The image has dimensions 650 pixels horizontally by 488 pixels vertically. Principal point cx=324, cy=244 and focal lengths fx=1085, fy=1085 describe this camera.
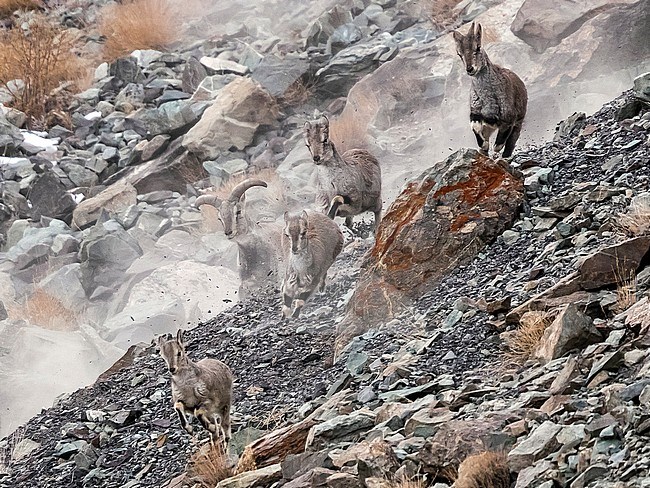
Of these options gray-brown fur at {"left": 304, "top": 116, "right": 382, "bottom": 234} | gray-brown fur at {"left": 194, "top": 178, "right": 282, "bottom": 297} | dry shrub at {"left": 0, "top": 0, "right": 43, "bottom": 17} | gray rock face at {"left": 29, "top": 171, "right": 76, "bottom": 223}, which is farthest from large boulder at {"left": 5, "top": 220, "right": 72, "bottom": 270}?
dry shrub at {"left": 0, "top": 0, "right": 43, "bottom": 17}

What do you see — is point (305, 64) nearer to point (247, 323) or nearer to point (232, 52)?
point (232, 52)

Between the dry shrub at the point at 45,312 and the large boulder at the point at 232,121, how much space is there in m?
4.61

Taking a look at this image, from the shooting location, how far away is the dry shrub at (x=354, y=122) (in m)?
17.3

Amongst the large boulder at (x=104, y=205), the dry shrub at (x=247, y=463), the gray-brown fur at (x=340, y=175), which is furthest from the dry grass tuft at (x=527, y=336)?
the large boulder at (x=104, y=205)

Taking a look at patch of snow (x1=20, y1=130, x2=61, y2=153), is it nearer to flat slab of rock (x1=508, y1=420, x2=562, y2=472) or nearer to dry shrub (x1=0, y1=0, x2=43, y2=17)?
dry shrub (x1=0, y1=0, x2=43, y2=17)

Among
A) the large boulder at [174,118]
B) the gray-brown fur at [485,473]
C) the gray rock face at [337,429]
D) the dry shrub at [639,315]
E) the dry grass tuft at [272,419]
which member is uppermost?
the large boulder at [174,118]

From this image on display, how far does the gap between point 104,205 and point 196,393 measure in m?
11.4

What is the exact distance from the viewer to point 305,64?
69.8 ft

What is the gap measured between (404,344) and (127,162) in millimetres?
13523

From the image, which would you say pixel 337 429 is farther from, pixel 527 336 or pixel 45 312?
pixel 45 312

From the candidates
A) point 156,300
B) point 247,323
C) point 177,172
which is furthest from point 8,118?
point 247,323

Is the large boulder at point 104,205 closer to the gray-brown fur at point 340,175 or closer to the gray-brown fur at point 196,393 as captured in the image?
the gray-brown fur at point 340,175

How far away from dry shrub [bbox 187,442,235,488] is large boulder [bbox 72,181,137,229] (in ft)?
38.3

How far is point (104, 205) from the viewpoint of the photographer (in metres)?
19.0
